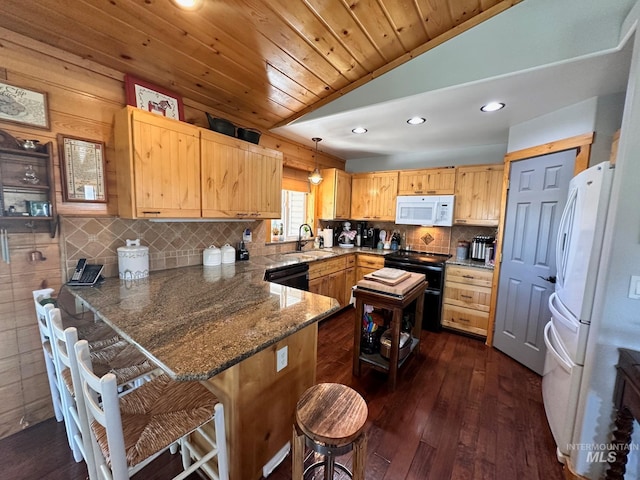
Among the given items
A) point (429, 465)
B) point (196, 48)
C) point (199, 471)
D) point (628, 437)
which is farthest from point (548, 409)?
point (196, 48)

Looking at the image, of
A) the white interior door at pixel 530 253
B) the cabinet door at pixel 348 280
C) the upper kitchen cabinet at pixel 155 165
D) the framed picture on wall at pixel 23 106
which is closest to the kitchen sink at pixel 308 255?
the cabinet door at pixel 348 280

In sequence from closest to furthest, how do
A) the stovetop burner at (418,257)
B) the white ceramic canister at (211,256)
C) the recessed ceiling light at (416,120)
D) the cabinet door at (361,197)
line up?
the white ceramic canister at (211,256)
the recessed ceiling light at (416,120)
the stovetop burner at (418,257)
the cabinet door at (361,197)

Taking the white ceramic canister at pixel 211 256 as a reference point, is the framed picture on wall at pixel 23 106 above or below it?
above

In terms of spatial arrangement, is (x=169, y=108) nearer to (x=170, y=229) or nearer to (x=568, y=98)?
(x=170, y=229)

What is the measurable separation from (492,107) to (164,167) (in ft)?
9.37

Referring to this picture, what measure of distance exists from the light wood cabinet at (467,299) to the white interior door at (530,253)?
0.59 feet

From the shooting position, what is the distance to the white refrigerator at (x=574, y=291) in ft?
4.65

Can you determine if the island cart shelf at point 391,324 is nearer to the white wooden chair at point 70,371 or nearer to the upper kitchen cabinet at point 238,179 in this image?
the upper kitchen cabinet at point 238,179

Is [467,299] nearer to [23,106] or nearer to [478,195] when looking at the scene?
[478,195]

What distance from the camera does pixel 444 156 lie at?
150 inches

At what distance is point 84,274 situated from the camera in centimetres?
177

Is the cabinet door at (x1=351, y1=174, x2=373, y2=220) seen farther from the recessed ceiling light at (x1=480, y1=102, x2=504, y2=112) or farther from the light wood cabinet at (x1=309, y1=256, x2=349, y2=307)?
the recessed ceiling light at (x1=480, y1=102, x2=504, y2=112)

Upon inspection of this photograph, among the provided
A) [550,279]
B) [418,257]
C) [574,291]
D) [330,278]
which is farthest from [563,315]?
[330,278]

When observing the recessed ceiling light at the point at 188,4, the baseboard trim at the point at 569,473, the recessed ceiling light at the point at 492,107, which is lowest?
the baseboard trim at the point at 569,473
